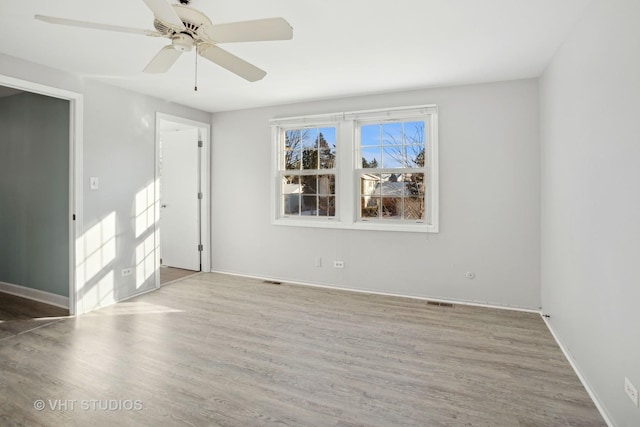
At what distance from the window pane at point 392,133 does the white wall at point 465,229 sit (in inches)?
10.4

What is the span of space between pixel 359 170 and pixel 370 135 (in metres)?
0.46

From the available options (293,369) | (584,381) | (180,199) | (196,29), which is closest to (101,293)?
(180,199)

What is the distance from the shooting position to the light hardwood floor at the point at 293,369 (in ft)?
6.40

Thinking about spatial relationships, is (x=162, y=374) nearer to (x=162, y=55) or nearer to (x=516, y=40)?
(x=162, y=55)

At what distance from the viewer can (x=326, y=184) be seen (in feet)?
15.4

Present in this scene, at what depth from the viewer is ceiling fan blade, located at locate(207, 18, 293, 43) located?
1.78 metres

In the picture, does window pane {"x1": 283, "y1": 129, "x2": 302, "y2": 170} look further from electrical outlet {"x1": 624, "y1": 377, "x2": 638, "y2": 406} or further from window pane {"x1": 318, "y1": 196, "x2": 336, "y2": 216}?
electrical outlet {"x1": 624, "y1": 377, "x2": 638, "y2": 406}

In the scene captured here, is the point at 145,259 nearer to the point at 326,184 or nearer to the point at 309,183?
the point at 309,183

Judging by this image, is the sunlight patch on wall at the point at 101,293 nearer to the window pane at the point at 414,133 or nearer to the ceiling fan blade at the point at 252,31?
the ceiling fan blade at the point at 252,31

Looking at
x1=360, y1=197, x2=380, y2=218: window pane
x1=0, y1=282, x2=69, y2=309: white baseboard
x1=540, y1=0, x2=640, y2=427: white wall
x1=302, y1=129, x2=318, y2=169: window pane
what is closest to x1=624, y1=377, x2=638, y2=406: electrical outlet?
x1=540, y1=0, x2=640, y2=427: white wall

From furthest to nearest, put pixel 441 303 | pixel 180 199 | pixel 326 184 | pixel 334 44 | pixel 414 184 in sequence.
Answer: pixel 180 199, pixel 326 184, pixel 414 184, pixel 441 303, pixel 334 44

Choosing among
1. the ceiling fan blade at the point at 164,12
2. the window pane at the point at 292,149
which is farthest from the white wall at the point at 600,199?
the window pane at the point at 292,149

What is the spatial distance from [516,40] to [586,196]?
137cm
